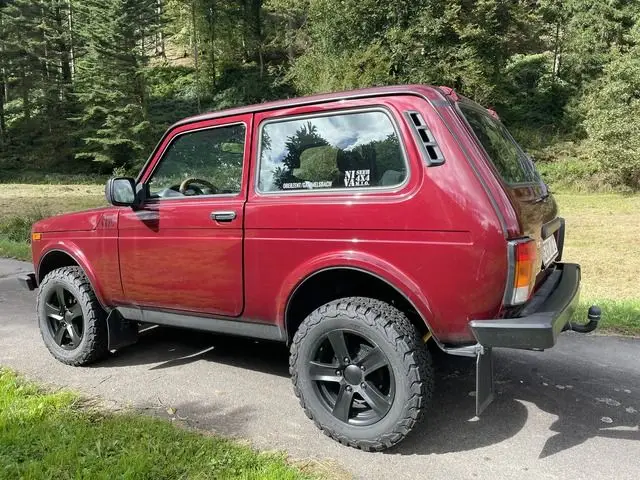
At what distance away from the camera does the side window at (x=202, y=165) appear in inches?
139

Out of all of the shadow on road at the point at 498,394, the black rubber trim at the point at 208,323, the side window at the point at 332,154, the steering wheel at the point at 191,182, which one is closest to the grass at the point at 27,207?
the shadow on road at the point at 498,394

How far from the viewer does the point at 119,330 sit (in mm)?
4242

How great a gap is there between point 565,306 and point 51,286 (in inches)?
154

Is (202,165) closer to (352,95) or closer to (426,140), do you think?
(352,95)

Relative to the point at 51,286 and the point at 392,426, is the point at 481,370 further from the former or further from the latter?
the point at 51,286

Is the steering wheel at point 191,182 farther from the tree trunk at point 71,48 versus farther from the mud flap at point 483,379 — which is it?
the tree trunk at point 71,48

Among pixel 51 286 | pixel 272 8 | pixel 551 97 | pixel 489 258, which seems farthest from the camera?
pixel 272 8

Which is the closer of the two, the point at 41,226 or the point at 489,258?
the point at 489,258

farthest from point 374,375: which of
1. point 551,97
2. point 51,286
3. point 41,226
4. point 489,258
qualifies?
point 551,97

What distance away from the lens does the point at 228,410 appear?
3.45m

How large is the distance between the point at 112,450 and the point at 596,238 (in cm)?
1362

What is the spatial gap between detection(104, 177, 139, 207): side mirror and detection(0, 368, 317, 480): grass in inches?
56.8

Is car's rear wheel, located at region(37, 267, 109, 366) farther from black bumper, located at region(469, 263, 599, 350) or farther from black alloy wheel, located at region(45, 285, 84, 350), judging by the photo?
black bumper, located at region(469, 263, 599, 350)

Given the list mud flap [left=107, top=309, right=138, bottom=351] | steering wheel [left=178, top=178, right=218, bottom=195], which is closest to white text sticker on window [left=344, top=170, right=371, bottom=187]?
steering wheel [left=178, top=178, right=218, bottom=195]
